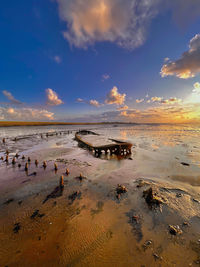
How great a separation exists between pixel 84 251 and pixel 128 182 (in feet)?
20.2

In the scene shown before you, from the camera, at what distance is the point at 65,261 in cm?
387

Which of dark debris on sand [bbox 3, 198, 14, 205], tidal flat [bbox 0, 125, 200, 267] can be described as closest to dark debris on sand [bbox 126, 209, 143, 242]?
tidal flat [bbox 0, 125, 200, 267]

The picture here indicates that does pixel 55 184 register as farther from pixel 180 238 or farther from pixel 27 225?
pixel 180 238

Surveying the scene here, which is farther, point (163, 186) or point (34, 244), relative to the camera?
point (163, 186)

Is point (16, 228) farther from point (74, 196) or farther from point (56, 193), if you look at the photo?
point (74, 196)

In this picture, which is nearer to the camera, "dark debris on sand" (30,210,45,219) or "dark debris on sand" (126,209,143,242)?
"dark debris on sand" (126,209,143,242)

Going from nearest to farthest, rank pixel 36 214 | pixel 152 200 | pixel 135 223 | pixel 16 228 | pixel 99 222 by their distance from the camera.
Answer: pixel 16 228 → pixel 135 223 → pixel 99 222 → pixel 36 214 → pixel 152 200

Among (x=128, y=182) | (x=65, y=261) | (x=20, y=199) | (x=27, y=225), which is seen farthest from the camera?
(x=128, y=182)

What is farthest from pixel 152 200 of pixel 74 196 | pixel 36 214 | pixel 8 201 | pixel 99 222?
pixel 8 201

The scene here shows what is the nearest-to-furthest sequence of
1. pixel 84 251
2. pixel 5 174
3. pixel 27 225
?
pixel 84 251
pixel 27 225
pixel 5 174

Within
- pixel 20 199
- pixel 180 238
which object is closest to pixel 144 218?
pixel 180 238

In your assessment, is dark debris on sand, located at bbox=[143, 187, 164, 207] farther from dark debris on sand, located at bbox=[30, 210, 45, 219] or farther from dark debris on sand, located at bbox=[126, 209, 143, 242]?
dark debris on sand, located at bbox=[30, 210, 45, 219]

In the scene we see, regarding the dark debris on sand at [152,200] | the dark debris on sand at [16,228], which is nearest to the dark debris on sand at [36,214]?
the dark debris on sand at [16,228]

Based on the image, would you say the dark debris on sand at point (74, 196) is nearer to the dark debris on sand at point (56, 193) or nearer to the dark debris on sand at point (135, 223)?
the dark debris on sand at point (56, 193)
